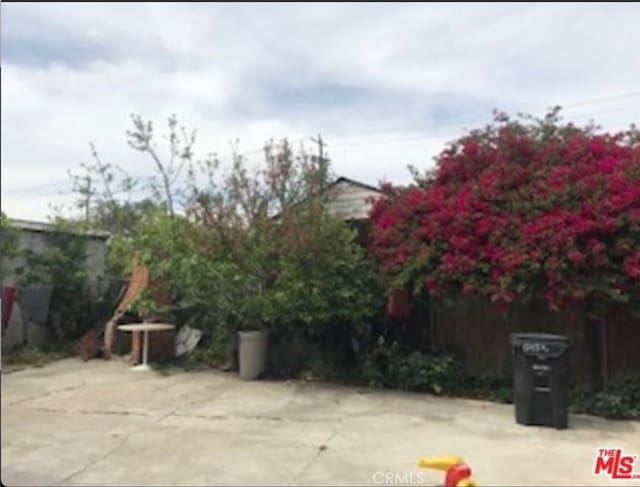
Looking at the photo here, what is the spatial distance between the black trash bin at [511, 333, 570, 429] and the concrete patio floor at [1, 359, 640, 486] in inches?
8.1

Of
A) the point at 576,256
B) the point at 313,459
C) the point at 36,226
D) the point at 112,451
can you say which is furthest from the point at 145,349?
the point at 576,256

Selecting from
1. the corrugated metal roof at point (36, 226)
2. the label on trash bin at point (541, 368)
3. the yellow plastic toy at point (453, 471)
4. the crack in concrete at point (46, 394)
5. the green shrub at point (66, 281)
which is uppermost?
the corrugated metal roof at point (36, 226)

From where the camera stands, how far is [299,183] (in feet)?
37.2

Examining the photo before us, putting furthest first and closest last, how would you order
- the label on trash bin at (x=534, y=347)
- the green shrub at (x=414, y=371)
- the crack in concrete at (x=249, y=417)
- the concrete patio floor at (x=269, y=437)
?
the green shrub at (x=414, y=371) → the crack in concrete at (x=249, y=417) → the label on trash bin at (x=534, y=347) → the concrete patio floor at (x=269, y=437)

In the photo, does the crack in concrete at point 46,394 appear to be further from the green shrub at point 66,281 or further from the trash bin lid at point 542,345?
the trash bin lid at point 542,345

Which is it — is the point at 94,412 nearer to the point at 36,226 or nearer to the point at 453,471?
the point at 453,471

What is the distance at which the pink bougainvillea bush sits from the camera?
8062mm

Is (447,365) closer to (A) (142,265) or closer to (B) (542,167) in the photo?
(B) (542,167)

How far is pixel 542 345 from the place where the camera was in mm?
7434

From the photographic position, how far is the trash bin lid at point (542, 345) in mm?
7371

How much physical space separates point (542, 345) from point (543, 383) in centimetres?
40

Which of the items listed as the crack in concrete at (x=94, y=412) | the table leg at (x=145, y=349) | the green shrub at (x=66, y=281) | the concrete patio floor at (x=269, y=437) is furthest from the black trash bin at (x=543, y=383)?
the green shrub at (x=66, y=281)

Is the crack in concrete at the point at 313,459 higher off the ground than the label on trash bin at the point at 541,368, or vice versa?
the label on trash bin at the point at 541,368

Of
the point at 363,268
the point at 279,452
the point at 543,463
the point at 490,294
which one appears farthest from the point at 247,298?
the point at 543,463
